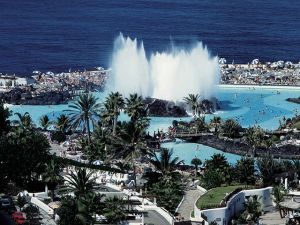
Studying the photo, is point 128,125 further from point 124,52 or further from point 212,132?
point 124,52

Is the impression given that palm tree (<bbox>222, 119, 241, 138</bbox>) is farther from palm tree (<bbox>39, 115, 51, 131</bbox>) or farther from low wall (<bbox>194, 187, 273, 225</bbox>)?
low wall (<bbox>194, 187, 273, 225</bbox>)

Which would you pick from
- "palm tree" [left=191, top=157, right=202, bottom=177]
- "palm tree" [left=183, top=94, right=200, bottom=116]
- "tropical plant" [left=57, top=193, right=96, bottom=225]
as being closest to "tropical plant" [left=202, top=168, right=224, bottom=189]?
"palm tree" [left=191, top=157, right=202, bottom=177]

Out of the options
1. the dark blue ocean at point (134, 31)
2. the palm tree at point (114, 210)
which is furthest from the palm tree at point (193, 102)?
the palm tree at point (114, 210)

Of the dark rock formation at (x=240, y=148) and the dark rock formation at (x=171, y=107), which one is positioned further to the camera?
the dark rock formation at (x=171, y=107)

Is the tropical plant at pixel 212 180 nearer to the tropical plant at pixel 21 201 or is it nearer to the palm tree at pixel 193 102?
the tropical plant at pixel 21 201

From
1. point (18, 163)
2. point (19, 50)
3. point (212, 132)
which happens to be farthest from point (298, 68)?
point (18, 163)
